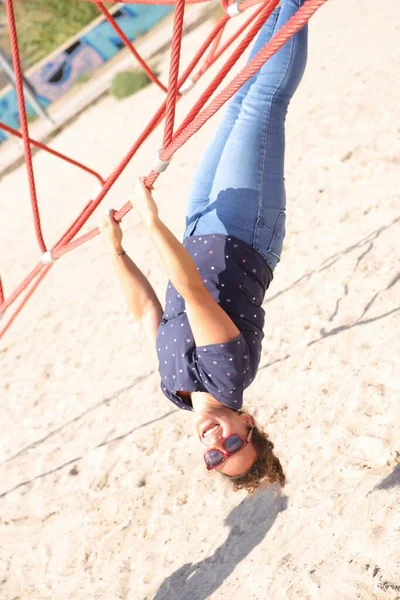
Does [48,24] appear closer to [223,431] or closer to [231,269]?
[231,269]

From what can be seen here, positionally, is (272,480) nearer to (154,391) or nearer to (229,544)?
(229,544)

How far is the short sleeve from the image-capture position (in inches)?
75.9

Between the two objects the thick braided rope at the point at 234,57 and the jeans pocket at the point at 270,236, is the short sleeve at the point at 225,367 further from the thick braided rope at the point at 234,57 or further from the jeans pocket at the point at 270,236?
the thick braided rope at the point at 234,57

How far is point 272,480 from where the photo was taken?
7.89 ft

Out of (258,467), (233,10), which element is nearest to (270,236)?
(258,467)

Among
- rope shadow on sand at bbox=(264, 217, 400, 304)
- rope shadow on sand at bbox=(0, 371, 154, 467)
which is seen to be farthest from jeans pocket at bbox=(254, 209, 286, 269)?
rope shadow on sand at bbox=(0, 371, 154, 467)

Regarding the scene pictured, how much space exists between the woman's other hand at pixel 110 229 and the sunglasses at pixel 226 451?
0.71 metres

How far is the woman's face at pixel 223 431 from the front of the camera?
2.14 metres

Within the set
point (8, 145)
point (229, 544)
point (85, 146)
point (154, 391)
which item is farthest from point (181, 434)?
point (8, 145)

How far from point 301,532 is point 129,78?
7219 mm

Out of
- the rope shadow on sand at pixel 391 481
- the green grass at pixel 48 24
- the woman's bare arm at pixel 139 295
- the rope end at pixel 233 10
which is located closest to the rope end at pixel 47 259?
the woman's bare arm at pixel 139 295

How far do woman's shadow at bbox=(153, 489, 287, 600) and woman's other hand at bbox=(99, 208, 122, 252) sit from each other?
4.57ft

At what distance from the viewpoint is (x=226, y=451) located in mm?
2164

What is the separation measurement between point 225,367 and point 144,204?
50cm
